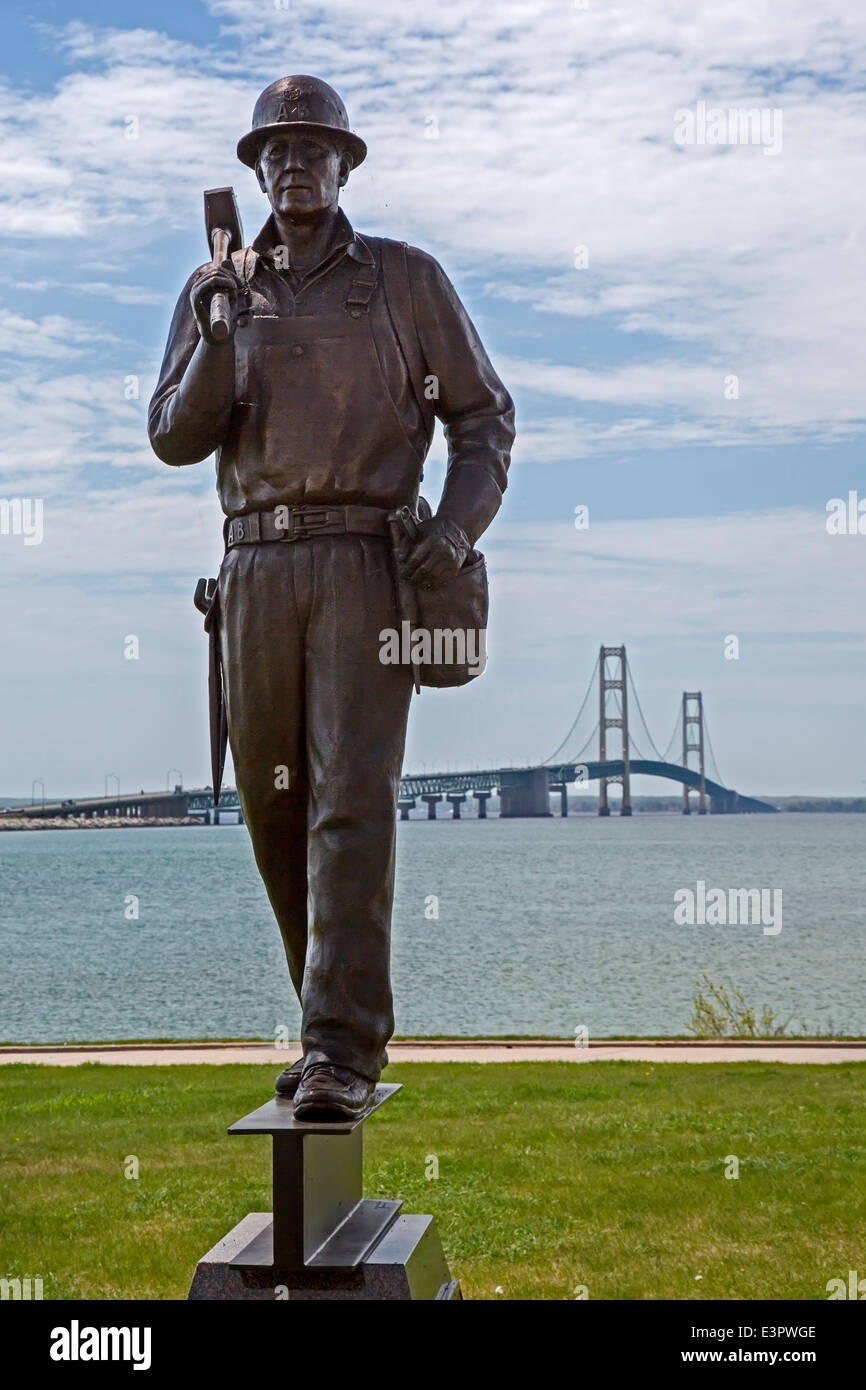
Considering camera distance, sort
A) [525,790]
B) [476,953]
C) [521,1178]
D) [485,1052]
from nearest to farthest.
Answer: [521,1178] < [485,1052] < [476,953] < [525,790]

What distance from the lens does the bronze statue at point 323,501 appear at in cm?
384

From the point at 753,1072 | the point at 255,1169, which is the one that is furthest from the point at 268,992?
the point at 255,1169

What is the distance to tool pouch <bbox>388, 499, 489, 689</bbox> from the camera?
3.94 meters

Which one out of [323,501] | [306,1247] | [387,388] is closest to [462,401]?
[387,388]

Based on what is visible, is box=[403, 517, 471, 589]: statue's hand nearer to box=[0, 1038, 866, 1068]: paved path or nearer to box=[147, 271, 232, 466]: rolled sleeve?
box=[147, 271, 232, 466]: rolled sleeve

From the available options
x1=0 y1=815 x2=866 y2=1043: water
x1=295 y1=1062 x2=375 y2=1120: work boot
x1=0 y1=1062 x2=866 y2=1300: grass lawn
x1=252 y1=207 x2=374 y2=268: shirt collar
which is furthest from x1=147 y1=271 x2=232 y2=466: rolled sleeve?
x1=0 y1=815 x2=866 y2=1043: water

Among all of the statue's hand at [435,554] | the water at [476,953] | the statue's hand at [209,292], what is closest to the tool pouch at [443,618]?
the statue's hand at [435,554]

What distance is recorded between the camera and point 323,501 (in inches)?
157

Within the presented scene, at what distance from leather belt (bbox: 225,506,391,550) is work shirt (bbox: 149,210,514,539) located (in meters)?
0.03

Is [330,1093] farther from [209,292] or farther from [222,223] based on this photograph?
[222,223]

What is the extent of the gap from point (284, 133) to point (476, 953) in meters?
26.7

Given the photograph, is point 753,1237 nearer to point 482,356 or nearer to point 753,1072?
point 482,356

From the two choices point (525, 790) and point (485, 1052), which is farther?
point (525, 790)
